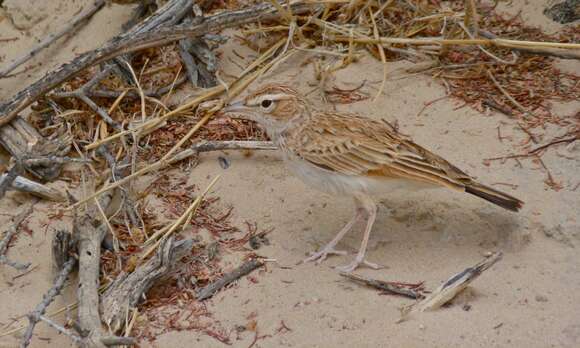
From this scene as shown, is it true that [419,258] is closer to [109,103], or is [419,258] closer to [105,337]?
Result: [105,337]

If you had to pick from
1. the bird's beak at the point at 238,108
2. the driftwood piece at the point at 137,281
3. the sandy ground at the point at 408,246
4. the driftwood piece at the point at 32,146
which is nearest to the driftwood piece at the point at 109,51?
the driftwood piece at the point at 32,146

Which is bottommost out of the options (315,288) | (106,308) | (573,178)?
(573,178)

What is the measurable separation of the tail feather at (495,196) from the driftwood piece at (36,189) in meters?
2.99

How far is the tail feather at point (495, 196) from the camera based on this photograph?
5.07 metres

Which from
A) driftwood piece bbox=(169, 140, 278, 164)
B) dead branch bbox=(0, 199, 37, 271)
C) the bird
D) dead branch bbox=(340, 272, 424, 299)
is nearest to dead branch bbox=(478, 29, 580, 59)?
the bird

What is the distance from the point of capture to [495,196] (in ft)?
16.7

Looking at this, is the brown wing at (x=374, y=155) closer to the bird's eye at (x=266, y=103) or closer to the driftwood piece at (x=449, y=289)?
the bird's eye at (x=266, y=103)

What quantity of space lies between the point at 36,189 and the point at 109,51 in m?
1.22

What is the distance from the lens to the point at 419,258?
204 inches

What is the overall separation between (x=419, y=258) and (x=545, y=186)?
102 centimetres

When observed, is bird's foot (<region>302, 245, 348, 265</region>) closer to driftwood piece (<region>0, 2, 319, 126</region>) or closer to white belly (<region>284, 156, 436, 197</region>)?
white belly (<region>284, 156, 436, 197</region>)

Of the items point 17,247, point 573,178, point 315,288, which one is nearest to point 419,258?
point 315,288

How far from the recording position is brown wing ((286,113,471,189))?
16.8 feet

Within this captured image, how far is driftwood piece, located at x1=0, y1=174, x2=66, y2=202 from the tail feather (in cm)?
299
